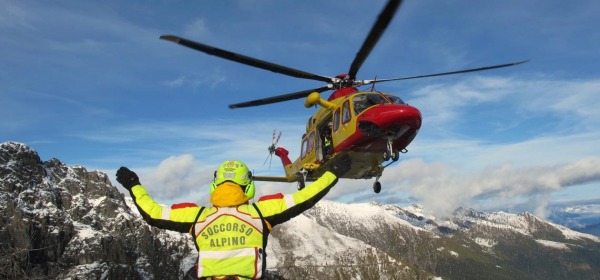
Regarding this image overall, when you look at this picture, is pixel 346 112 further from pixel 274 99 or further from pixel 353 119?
pixel 274 99

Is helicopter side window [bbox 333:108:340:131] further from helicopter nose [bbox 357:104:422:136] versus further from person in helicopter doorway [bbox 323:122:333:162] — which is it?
helicopter nose [bbox 357:104:422:136]

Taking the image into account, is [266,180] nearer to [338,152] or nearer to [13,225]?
[338,152]

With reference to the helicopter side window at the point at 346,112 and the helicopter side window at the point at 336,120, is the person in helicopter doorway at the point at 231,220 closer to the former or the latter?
the helicopter side window at the point at 346,112

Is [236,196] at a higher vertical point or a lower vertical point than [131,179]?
lower

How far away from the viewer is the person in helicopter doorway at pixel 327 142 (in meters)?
21.6

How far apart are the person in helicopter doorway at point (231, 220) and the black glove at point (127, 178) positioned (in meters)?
0.60

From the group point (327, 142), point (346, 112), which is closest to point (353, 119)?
point (346, 112)

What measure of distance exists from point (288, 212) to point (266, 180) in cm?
2120

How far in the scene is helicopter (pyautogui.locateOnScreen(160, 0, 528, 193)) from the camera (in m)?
16.6

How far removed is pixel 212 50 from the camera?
14281mm

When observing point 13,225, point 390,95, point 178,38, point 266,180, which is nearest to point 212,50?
point 178,38

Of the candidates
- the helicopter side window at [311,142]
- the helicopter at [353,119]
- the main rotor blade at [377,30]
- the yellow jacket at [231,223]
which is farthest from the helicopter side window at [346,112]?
the yellow jacket at [231,223]

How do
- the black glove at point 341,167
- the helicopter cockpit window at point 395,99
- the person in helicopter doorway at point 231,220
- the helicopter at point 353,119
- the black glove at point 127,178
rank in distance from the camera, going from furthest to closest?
the helicopter cockpit window at point 395,99 < the helicopter at point 353,119 < the black glove at point 341,167 < the black glove at point 127,178 < the person in helicopter doorway at point 231,220

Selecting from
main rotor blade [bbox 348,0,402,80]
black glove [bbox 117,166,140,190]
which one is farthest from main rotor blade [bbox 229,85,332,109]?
black glove [bbox 117,166,140,190]
